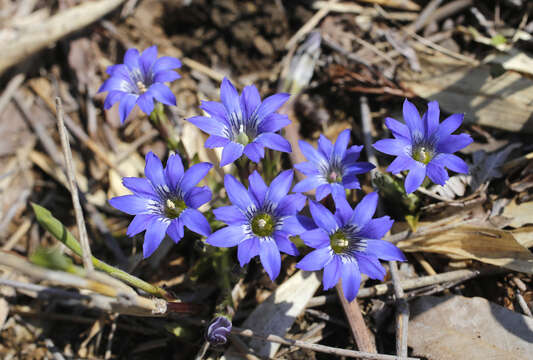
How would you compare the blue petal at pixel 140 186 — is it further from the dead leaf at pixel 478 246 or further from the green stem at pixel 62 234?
the dead leaf at pixel 478 246

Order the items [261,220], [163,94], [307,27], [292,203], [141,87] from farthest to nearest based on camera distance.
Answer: [307,27]
[141,87]
[163,94]
[261,220]
[292,203]

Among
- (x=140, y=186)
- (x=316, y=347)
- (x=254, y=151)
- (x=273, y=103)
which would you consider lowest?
(x=316, y=347)

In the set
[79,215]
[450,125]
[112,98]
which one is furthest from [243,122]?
[450,125]

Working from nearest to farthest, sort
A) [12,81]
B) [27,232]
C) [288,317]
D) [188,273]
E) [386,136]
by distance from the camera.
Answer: [288,317], [188,273], [386,136], [27,232], [12,81]

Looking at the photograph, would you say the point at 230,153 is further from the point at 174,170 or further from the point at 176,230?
the point at 176,230

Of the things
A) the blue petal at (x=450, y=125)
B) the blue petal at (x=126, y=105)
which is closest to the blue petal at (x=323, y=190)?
the blue petal at (x=450, y=125)

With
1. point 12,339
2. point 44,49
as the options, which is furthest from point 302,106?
point 12,339

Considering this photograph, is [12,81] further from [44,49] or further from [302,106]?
[302,106]
